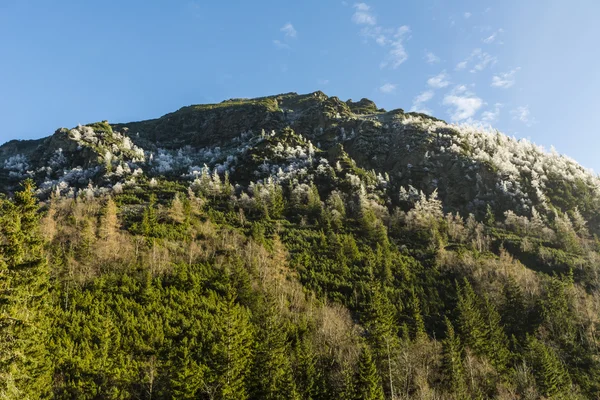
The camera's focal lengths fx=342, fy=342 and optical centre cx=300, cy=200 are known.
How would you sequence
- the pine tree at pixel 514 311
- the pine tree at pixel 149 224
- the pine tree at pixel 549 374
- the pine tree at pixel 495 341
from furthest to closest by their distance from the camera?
the pine tree at pixel 149 224 → the pine tree at pixel 514 311 → the pine tree at pixel 495 341 → the pine tree at pixel 549 374

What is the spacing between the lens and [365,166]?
179000 millimetres

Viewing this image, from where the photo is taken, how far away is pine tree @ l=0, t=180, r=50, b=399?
1923 cm

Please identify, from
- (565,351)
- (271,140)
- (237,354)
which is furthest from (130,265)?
(271,140)

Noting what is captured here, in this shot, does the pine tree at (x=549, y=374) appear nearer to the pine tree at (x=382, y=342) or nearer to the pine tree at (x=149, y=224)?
the pine tree at (x=382, y=342)

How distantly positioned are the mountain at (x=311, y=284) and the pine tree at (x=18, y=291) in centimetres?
13

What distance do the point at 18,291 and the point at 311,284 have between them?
64.0 metres

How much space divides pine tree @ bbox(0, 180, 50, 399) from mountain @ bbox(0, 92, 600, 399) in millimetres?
134

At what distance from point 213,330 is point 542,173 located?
512 ft

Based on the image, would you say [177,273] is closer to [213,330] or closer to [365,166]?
[213,330]

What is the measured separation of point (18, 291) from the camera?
68.9 ft

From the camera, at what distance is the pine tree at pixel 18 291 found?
1923 cm

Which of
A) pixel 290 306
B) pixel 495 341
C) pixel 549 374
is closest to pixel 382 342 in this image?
pixel 495 341

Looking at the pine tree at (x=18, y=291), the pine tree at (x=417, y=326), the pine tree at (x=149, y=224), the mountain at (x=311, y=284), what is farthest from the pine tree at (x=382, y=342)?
the pine tree at (x=149, y=224)

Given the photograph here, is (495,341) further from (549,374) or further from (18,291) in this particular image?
(18,291)
